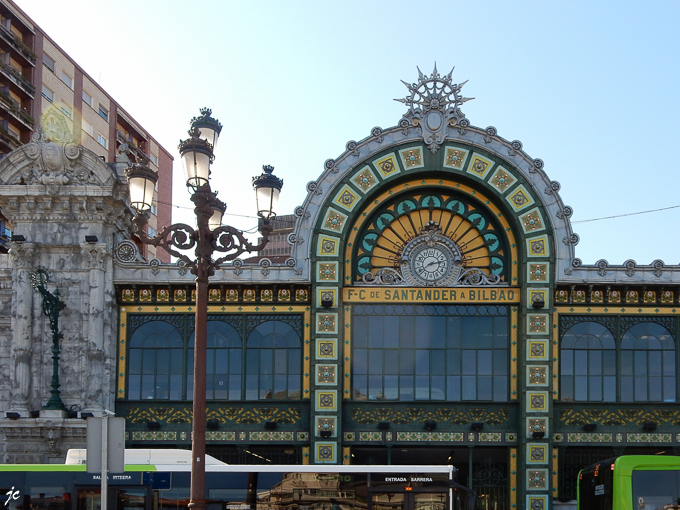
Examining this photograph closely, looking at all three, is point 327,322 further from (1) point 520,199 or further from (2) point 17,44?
(2) point 17,44

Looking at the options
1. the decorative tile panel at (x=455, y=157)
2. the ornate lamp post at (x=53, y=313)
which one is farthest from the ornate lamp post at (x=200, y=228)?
the decorative tile panel at (x=455, y=157)

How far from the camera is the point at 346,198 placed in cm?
2955

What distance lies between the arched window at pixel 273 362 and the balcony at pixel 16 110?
94.0 ft

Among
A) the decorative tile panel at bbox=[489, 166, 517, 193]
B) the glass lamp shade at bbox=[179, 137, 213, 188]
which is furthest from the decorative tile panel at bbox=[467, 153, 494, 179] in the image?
the glass lamp shade at bbox=[179, 137, 213, 188]

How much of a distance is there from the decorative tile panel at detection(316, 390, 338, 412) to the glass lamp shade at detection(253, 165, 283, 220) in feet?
41.4

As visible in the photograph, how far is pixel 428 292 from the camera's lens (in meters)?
29.3

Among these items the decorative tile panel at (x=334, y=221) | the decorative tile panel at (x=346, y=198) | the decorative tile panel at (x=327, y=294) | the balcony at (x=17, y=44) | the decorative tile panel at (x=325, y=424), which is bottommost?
the decorative tile panel at (x=325, y=424)

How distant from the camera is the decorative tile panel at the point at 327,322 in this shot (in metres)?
29.0

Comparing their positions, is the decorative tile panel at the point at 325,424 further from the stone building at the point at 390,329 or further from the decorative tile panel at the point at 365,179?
the decorative tile panel at the point at 365,179

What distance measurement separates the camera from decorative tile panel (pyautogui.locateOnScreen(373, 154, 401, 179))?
2955cm

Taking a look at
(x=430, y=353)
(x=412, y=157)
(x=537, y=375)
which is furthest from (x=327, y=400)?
(x=412, y=157)

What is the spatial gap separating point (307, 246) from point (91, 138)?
119 ft

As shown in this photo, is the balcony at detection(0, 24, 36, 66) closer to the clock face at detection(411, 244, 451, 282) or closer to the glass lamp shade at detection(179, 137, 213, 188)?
the clock face at detection(411, 244, 451, 282)

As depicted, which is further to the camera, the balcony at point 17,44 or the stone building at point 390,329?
the balcony at point 17,44
